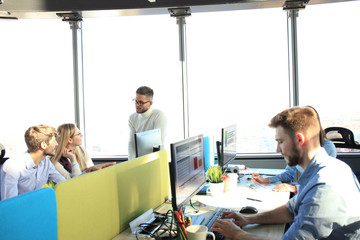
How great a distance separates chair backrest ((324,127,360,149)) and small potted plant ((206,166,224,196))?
1.87 metres

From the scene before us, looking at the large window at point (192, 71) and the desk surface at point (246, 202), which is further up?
the large window at point (192, 71)

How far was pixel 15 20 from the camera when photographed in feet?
15.6

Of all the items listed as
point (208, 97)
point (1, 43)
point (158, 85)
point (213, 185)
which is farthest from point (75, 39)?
point (213, 185)

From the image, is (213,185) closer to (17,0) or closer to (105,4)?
Result: (105,4)

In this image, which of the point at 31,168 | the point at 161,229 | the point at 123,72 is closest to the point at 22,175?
the point at 31,168

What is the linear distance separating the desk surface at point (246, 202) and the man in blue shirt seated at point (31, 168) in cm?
97

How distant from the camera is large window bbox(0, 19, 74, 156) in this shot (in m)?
4.94

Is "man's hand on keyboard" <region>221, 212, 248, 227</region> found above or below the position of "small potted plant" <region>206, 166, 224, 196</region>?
below

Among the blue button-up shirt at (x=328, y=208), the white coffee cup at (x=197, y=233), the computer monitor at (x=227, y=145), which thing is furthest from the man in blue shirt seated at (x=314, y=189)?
the computer monitor at (x=227, y=145)

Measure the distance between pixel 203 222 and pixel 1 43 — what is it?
15.1 feet

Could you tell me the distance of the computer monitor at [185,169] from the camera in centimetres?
162

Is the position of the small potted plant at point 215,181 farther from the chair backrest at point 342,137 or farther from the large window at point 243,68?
the large window at point 243,68

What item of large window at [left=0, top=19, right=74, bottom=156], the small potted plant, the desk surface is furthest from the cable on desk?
large window at [left=0, top=19, right=74, bottom=156]

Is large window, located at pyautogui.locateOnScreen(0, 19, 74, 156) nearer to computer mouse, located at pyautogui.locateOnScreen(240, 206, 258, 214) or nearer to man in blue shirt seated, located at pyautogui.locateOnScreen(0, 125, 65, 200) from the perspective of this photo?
man in blue shirt seated, located at pyautogui.locateOnScreen(0, 125, 65, 200)
